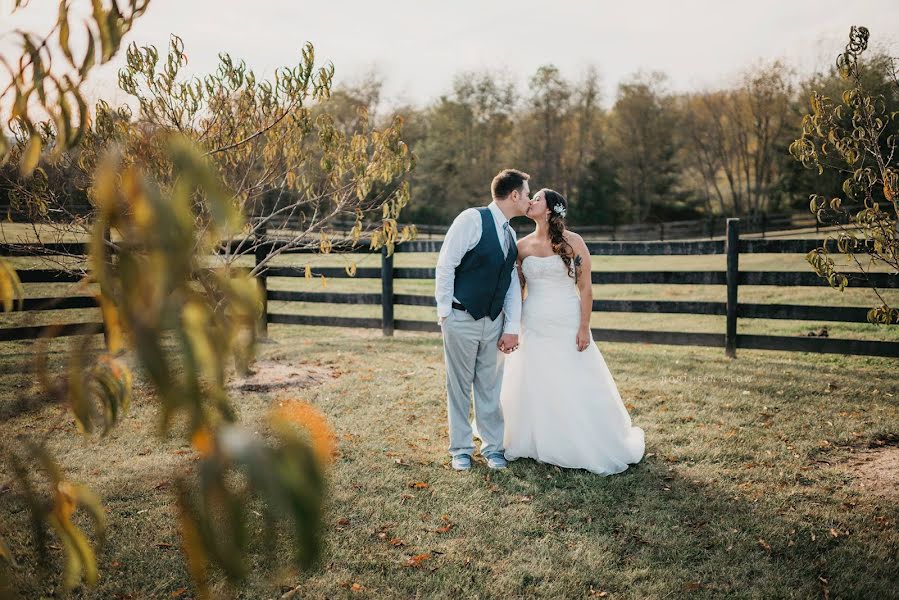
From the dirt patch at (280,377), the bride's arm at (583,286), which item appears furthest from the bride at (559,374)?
the dirt patch at (280,377)

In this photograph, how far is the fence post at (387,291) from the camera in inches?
369

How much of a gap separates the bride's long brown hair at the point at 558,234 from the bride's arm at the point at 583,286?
0.11 ft

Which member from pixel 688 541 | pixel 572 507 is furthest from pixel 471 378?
pixel 688 541

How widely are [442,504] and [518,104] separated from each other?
43234 mm

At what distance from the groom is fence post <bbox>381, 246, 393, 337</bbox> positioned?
14.3 feet

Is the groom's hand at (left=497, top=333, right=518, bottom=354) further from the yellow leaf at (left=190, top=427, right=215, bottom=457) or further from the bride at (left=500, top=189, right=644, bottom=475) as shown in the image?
the yellow leaf at (left=190, top=427, right=215, bottom=457)

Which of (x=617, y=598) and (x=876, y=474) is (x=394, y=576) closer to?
(x=617, y=598)

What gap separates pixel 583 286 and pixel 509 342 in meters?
0.71

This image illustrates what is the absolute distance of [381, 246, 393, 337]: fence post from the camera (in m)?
9.38

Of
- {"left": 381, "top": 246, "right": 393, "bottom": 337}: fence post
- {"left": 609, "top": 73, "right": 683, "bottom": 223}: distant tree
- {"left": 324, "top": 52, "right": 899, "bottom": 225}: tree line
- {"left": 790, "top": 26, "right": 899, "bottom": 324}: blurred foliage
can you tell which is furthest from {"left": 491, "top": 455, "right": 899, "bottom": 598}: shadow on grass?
{"left": 609, "top": 73, "right": 683, "bottom": 223}: distant tree

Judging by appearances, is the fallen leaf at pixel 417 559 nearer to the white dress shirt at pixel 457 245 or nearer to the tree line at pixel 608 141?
the white dress shirt at pixel 457 245

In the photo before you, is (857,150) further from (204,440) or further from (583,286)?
(204,440)

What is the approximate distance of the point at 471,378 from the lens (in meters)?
4.86

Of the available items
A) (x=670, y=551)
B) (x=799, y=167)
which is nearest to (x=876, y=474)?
(x=670, y=551)
